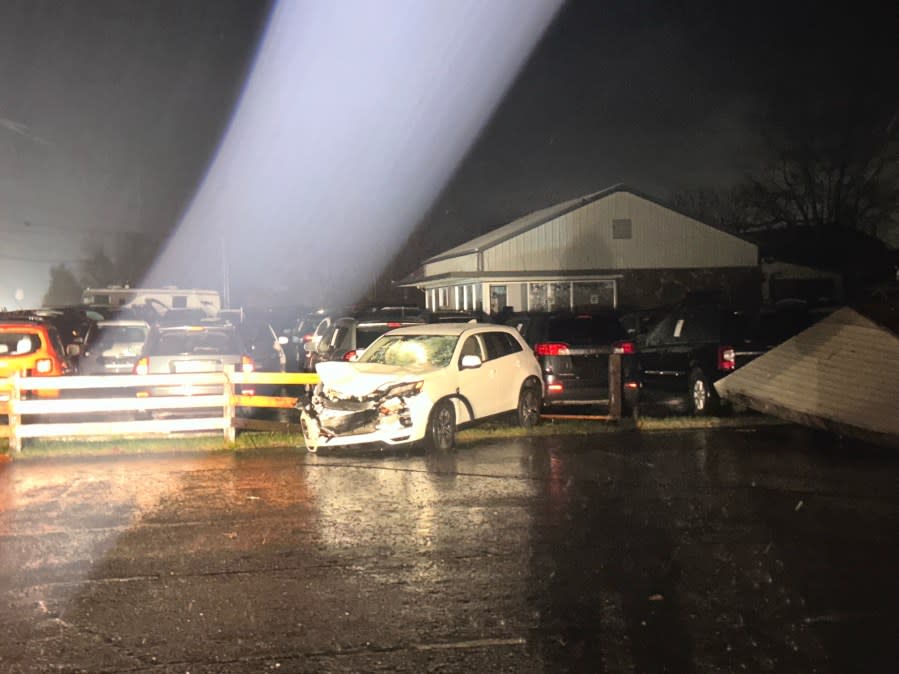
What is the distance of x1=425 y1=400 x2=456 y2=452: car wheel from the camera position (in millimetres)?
12133

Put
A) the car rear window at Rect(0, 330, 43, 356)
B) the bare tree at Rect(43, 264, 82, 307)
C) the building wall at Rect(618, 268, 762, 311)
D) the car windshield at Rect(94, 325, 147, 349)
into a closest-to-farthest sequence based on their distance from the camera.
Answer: the car rear window at Rect(0, 330, 43, 356) < the car windshield at Rect(94, 325, 147, 349) < the building wall at Rect(618, 268, 762, 311) < the bare tree at Rect(43, 264, 82, 307)

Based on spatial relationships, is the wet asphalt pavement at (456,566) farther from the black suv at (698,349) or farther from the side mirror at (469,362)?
the black suv at (698,349)

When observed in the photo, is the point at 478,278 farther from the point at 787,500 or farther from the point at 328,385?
the point at 787,500

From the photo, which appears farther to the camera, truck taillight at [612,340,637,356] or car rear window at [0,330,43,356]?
truck taillight at [612,340,637,356]

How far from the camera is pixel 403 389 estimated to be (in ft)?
38.9

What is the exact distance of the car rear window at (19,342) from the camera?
14.8 meters

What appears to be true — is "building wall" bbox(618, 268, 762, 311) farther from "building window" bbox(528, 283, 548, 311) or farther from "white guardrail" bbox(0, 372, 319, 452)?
"white guardrail" bbox(0, 372, 319, 452)

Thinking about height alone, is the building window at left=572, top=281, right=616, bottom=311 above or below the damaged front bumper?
above

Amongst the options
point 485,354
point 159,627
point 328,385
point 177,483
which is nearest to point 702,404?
point 485,354

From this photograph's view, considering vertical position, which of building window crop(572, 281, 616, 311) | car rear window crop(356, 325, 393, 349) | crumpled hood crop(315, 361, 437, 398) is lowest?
crumpled hood crop(315, 361, 437, 398)

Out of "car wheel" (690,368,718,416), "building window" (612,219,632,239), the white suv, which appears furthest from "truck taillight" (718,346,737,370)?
"building window" (612,219,632,239)

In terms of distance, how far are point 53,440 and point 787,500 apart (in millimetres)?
9509

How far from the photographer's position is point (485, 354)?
13.5 metres

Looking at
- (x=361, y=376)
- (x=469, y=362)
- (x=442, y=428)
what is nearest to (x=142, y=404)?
(x=361, y=376)
